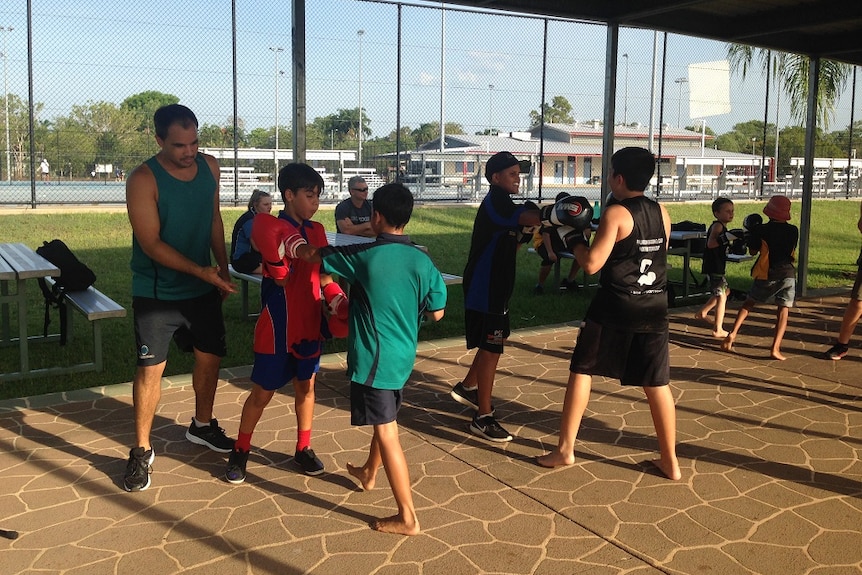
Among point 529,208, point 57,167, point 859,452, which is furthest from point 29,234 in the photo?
point 859,452

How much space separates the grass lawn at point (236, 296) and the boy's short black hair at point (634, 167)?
1368 millimetres

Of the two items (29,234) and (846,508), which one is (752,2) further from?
(29,234)

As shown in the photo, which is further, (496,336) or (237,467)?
(496,336)

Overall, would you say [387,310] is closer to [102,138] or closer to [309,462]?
[309,462]

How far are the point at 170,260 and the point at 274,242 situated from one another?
67 centimetres

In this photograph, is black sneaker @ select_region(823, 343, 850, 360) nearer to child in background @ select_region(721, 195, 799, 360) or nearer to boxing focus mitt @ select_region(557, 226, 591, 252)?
child in background @ select_region(721, 195, 799, 360)

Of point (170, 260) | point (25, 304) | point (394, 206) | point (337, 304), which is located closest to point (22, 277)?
point (25, 304)

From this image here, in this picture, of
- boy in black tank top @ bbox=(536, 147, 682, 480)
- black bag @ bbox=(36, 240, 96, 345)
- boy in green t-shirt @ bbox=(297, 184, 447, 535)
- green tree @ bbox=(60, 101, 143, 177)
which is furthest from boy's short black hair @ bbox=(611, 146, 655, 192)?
green tree @ bbox=(60, 101, 143, 177)

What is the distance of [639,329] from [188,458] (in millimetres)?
2570

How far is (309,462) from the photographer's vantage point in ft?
13.3

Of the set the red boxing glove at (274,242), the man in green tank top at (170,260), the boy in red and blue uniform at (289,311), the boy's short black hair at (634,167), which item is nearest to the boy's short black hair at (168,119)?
the man in green tank top at (170,260)

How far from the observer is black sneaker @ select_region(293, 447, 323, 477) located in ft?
13.3

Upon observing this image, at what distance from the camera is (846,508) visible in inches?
147

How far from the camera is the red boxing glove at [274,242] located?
342 centimetres
